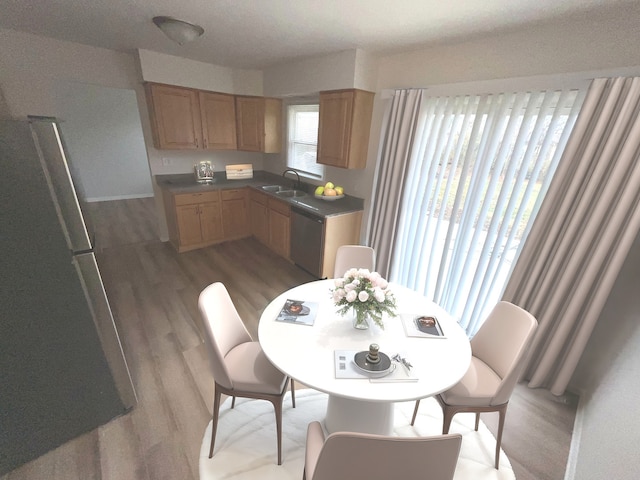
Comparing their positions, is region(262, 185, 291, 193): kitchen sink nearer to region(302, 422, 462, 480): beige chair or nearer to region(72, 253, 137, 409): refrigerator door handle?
region(72, 253, 137, 409): refrigerator door handle

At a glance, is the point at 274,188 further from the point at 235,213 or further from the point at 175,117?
the point at 175,117

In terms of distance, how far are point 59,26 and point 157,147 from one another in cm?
136

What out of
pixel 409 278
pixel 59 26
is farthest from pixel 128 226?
pixel 409 278

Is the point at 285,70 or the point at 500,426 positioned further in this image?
the point at 285,70

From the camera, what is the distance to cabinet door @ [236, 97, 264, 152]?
4.11 meters

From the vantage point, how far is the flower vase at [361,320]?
4.55 ft

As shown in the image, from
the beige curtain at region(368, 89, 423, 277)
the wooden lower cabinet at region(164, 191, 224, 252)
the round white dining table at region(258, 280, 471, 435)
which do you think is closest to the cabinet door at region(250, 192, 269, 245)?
the wooden lower cabinet at region(164, 191, 224, 252)

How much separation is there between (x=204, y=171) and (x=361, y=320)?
378cm

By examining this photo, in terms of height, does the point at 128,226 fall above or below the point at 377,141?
below

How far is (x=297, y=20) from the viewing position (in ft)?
6.68

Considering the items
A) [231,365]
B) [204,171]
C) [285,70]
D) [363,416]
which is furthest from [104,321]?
[285,70]

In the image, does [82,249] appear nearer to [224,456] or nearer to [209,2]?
[224,456]

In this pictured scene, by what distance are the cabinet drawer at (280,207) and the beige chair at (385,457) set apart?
9.66 feet

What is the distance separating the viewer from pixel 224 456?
1500 mm
